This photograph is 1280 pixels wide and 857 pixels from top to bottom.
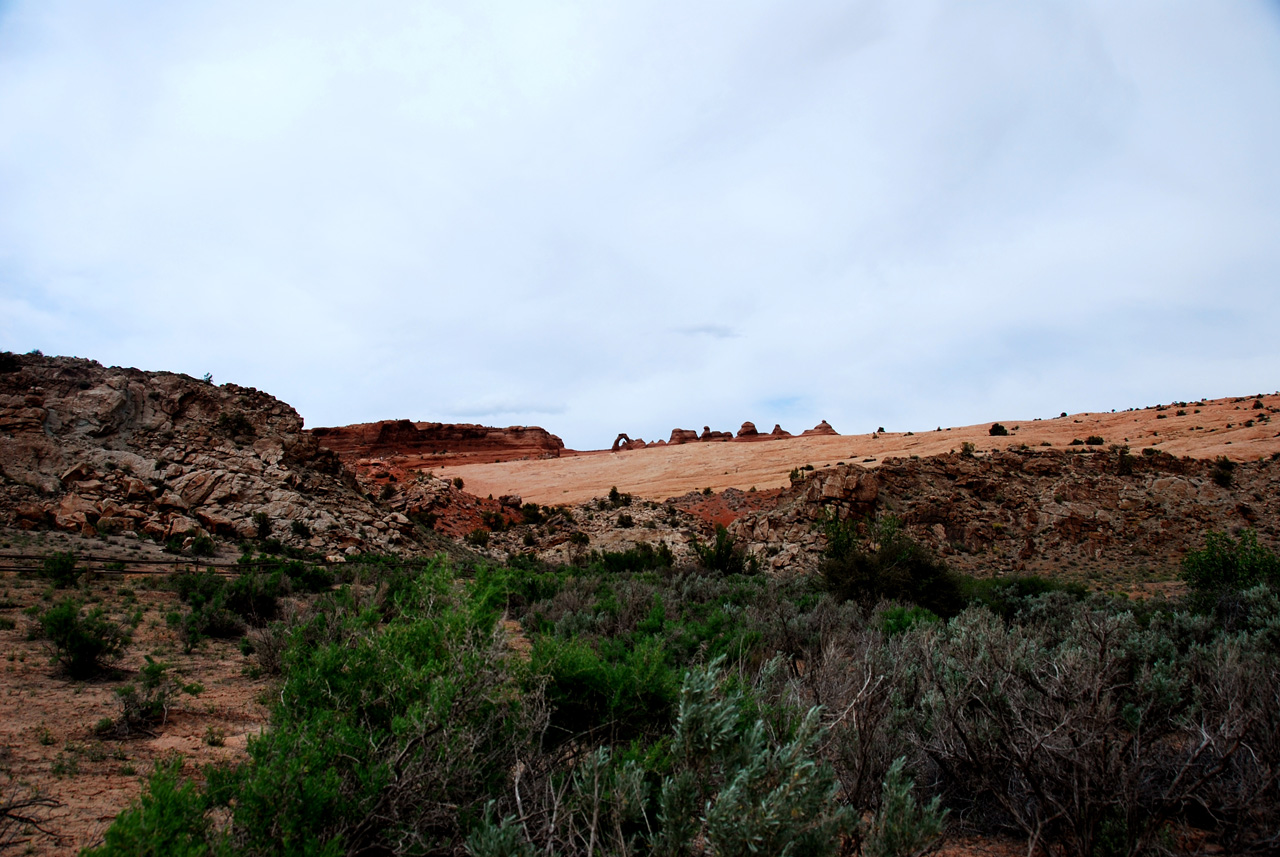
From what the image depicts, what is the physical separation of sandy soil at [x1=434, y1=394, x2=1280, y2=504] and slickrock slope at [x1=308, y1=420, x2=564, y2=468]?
7.94 meters

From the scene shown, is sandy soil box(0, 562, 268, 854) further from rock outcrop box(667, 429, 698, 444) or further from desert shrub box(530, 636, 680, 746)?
rock outcrop box(667, 429, 698, 444)

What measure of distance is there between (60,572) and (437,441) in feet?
218

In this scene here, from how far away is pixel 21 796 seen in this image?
4.38 m

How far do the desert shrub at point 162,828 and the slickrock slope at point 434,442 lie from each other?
218ft

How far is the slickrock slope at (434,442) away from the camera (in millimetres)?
70500

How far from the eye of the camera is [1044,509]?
75.8 feet

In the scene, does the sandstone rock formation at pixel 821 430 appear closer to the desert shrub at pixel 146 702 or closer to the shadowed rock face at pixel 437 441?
the shadowed rock face at pixel 437 441

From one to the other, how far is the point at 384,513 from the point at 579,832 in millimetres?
23074

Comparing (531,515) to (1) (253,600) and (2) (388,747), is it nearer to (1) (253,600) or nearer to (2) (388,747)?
(1) (253,600)

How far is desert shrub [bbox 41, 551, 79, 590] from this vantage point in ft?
37.1

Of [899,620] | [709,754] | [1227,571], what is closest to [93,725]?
[709,754]

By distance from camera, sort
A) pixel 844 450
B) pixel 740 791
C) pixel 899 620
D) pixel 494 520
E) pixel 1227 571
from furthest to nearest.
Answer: pixel 844 450
pixel 494 520
pixel 1227 571
pixel 899 620
pixel 740 791

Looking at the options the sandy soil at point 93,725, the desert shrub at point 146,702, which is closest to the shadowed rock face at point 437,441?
the sandy soil at point 93,725

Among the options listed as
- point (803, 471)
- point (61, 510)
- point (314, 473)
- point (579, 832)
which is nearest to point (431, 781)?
point (579, 832)
